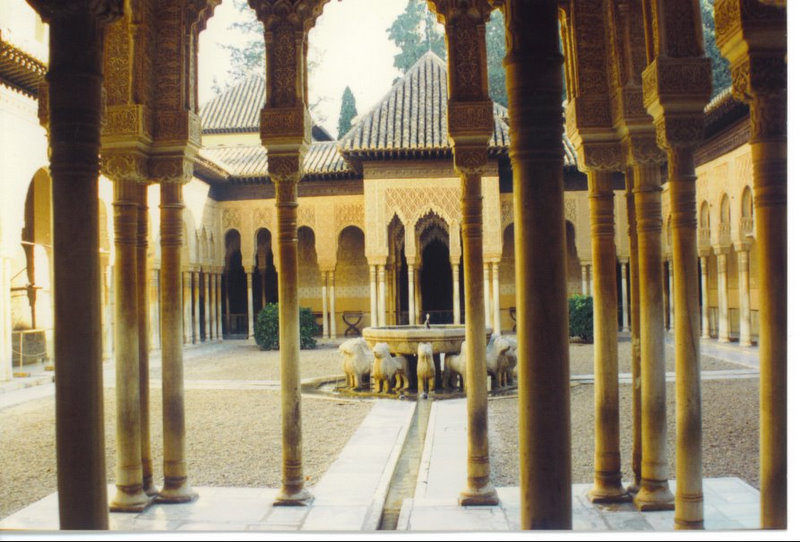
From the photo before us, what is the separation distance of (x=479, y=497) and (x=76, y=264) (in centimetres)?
353

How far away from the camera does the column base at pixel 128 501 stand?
16.4ft

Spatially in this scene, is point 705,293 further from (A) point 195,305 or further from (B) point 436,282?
(A) point 195,305

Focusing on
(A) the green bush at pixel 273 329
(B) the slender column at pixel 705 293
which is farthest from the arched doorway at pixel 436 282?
(B) the slender column at pixel 705 293

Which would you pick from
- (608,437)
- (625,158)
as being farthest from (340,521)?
(625,158)

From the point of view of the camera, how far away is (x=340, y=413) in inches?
413

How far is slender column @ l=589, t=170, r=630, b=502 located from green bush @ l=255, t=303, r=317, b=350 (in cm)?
1750

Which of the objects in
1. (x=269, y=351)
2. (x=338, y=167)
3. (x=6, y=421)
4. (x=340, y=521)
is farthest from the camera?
(x=338, y=167)

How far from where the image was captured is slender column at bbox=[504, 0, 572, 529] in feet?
8.73

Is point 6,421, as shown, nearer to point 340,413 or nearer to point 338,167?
point 340,413

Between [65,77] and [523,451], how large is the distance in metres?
2.53

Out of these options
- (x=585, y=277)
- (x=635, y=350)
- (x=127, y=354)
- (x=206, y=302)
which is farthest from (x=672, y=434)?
(x=206, y=302)

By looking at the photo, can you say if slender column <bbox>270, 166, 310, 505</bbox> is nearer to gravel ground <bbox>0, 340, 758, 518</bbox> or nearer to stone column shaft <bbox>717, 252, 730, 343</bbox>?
gravel ground <bbox>0, 340, 758, 518</bbox>

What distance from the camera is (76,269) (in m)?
2.86
